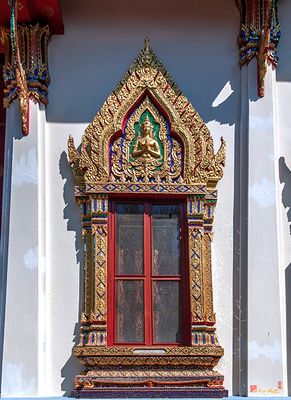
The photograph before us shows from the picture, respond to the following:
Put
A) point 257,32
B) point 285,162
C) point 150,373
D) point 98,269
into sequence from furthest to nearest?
point 257,32 → point 285,162 → point 98,269 → point 150,373

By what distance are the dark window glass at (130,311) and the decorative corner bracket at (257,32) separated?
2500 mm

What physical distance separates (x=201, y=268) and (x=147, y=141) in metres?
1.48

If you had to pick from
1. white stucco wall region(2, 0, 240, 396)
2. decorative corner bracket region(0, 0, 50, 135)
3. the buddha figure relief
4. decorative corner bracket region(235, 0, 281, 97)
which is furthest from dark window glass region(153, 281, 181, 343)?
decorative corner bracket region(235, 0, 281, 97)

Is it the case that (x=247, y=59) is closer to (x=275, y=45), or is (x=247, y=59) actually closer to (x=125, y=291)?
(x=275, y=45)

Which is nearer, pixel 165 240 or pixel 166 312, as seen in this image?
pixel 166 312

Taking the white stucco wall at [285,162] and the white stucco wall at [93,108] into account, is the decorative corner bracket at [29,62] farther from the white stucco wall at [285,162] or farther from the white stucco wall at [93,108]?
the white stucco wall at [285,162]

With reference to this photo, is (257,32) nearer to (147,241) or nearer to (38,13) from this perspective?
(38,13)

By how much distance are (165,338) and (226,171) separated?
6.26 feet

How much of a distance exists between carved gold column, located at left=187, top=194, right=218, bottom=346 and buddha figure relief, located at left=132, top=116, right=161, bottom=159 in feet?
2.07

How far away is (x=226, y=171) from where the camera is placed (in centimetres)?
878

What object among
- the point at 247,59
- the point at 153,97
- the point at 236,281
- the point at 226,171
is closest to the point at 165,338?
the point at 236,281

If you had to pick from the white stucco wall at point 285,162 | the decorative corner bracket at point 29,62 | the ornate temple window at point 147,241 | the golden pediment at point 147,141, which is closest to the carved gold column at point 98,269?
the ornate temple window at point 147,241

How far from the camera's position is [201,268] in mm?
8391

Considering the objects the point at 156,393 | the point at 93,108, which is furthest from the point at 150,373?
the point at 93,108
